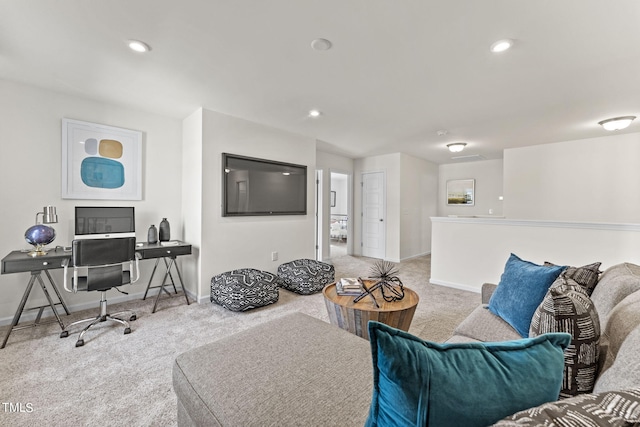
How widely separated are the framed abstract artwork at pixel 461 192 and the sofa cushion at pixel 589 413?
7.32 meters

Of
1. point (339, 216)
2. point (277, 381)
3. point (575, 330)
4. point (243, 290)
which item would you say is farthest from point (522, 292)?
point (339, 216)

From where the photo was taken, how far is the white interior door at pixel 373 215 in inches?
250

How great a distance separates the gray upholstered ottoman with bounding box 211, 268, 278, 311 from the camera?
3080 millimetres

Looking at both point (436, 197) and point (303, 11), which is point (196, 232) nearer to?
point (303, 11)

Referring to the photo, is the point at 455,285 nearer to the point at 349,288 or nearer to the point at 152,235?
the point at 349,288

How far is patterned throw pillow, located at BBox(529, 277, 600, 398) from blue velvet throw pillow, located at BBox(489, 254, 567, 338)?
50 cm

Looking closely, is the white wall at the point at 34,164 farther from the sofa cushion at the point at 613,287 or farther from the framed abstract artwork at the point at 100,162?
the sofa cushion at the point at 613,287

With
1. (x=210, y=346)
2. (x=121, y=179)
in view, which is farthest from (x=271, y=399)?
(x=121, y=179)

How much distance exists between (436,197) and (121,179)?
6994 mm

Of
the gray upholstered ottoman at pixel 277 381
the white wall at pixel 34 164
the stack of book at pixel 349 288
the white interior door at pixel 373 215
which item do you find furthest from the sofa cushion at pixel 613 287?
the white interior door at pixel 373 215

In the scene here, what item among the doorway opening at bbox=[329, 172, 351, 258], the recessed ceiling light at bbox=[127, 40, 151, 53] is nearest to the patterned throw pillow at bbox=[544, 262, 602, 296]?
the recessed ceiling light at bbox=[127, 40, 151, 53]

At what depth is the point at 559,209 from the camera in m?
5.07

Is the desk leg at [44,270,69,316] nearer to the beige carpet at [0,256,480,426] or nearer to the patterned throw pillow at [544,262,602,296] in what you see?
the beige carpet at [0,256,480,426]

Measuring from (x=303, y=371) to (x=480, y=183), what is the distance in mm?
7158
